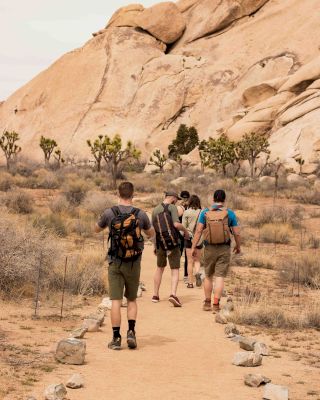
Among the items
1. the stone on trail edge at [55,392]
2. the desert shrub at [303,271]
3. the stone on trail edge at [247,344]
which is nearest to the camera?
the stone on trail edge at [55,392]

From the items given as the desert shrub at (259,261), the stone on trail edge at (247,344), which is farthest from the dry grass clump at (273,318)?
the desert shrub at (259,261)

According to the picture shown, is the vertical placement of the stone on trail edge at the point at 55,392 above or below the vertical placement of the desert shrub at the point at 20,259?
below

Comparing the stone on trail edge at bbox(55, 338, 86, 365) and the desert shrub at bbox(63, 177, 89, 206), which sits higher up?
the desert shrub at bbox(63, 177, 89, 206)

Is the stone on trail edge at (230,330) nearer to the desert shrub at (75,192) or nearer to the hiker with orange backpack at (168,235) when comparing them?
the hiker with orange backpack at (168,235)

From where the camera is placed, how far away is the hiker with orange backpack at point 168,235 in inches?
378

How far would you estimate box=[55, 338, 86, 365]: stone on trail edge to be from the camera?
6.43 meters

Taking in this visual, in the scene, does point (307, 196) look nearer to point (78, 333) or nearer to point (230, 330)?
point (230, 330)

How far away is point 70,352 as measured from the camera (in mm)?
6453

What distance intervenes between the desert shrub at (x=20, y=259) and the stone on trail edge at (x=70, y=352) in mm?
3104

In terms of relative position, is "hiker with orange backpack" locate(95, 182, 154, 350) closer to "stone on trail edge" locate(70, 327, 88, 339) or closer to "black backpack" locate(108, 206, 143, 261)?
"black backpack" locate(108, 206, 143, 261)

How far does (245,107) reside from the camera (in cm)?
5350

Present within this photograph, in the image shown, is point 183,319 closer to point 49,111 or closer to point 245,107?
point 245,107

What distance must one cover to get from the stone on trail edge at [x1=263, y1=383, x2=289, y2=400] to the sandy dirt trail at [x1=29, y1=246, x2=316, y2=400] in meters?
0.18

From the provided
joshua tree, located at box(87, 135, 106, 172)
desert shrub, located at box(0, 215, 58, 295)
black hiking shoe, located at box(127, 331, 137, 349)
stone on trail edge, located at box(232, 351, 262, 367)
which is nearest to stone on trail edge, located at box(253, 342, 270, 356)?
stone on trail edge, located at box(232, 351, 262, 367)
